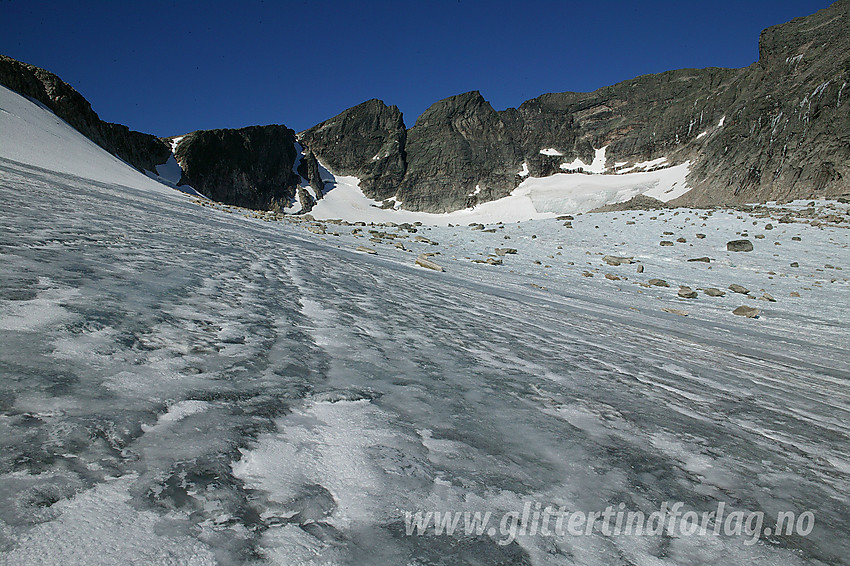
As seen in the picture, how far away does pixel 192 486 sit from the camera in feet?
4.25

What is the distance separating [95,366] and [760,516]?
2.94 meters

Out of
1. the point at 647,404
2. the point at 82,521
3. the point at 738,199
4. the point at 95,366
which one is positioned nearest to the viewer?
the point at 82,521

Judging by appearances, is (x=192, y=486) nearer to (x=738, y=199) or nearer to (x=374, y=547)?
(x=374, y=547)

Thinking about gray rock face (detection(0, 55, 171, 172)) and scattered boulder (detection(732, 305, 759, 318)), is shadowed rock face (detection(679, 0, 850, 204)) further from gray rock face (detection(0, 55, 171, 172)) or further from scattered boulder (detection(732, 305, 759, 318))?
gray rock face (detection(0, 55, 171, 172))

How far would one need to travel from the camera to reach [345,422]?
6.17ft

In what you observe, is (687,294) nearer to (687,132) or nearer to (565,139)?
(687,132)

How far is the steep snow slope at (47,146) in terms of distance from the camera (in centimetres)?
1898

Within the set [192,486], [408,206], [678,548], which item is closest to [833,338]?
[678,548]

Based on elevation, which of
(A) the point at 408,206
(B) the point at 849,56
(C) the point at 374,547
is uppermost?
(B) the point at 849,56

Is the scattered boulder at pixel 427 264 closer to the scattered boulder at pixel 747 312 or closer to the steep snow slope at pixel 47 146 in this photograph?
the scattered boulder at pixel 747 312

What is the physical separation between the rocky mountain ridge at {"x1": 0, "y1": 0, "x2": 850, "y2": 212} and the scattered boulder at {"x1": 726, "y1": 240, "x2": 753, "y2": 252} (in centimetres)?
3208

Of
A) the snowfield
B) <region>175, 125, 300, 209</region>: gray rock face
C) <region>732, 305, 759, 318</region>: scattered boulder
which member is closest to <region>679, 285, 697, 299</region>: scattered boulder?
<region>732, 305, 759, 318</region>: scattered boulder

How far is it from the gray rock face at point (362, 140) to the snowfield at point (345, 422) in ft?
353

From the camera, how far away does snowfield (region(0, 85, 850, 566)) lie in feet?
3.95
